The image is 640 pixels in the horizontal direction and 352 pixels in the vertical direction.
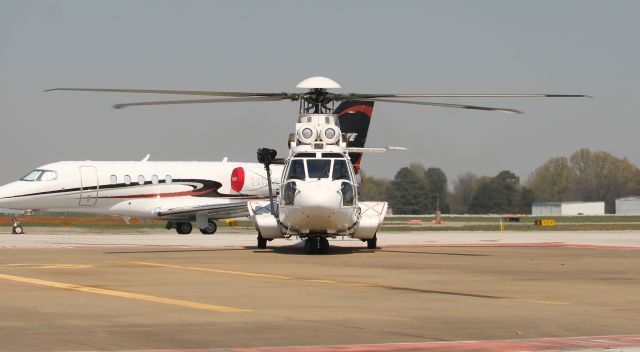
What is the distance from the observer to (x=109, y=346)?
1121cm

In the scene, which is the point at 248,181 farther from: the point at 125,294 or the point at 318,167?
the point at 125,294

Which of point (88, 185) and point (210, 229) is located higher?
point (88, 185)

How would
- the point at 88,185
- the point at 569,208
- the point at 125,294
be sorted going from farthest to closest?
the point at 569,208 → the point at 88,185 → the point at 125,294

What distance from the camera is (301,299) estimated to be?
664 inches

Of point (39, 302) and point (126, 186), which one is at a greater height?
point (126, 186)

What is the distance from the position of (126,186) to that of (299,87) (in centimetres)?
2363

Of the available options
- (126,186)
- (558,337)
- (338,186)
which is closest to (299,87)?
(338,186)

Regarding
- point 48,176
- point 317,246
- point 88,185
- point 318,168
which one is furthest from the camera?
point 88,185

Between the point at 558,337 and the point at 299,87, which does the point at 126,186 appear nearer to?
the point at 299,87

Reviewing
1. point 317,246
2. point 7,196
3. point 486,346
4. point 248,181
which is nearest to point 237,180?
point 248,181

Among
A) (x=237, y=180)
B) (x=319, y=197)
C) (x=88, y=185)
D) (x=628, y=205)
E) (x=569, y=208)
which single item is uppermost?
(x=628, y=205)

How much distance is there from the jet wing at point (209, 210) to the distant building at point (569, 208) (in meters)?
112

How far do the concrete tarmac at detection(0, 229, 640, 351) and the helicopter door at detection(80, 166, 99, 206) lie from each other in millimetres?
21242

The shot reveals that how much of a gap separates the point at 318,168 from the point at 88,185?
77.5 ft
